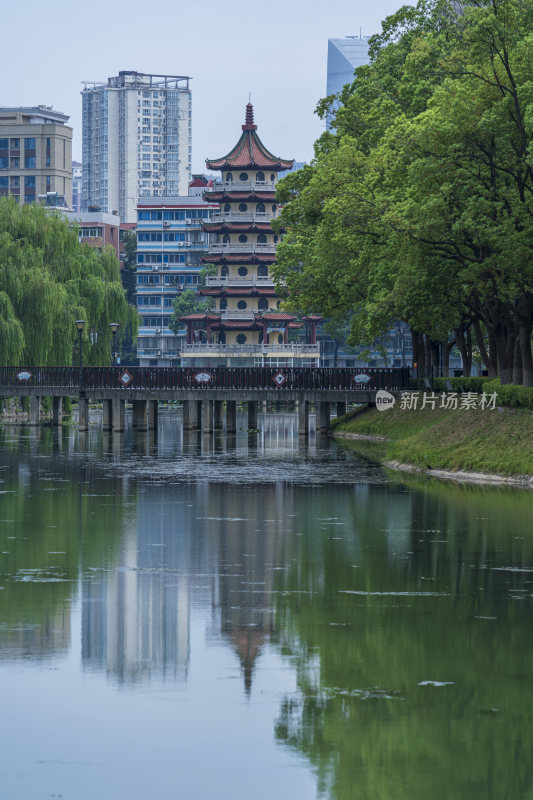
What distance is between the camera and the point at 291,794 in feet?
32.5

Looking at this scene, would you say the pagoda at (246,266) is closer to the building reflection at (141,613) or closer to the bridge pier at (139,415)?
the bridge pier at (139,415)

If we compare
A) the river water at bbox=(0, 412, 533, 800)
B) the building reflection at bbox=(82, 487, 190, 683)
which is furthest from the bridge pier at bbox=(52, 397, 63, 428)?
the building reflection at bbox=(82, 487, 190, 683)

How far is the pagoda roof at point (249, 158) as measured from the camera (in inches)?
4040

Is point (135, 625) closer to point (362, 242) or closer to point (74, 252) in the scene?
point (362, 242)

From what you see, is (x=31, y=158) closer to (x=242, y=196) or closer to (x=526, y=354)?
(x=242, y=196)

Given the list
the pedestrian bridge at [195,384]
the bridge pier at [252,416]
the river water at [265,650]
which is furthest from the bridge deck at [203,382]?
the river water at [265,650]

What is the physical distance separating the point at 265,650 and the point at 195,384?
1662 inches

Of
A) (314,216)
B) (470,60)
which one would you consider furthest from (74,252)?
(470,60)

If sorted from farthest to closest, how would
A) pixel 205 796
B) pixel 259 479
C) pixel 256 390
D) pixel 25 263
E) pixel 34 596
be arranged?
pixel 25 263
pixel 256 390
pixel 259 479
pixel 34 596
pixel 205 796

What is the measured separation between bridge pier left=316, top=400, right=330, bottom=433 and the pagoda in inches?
1723

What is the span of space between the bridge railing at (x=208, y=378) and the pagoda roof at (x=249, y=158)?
48.8 metres

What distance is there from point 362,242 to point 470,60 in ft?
36.0

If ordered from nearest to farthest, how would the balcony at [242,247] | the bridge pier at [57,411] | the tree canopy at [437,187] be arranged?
1. the tree canopy at [437,187]
2. the bridge pier at [57,411]
3. the balcony at [242,247]

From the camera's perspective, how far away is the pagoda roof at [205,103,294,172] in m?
103
